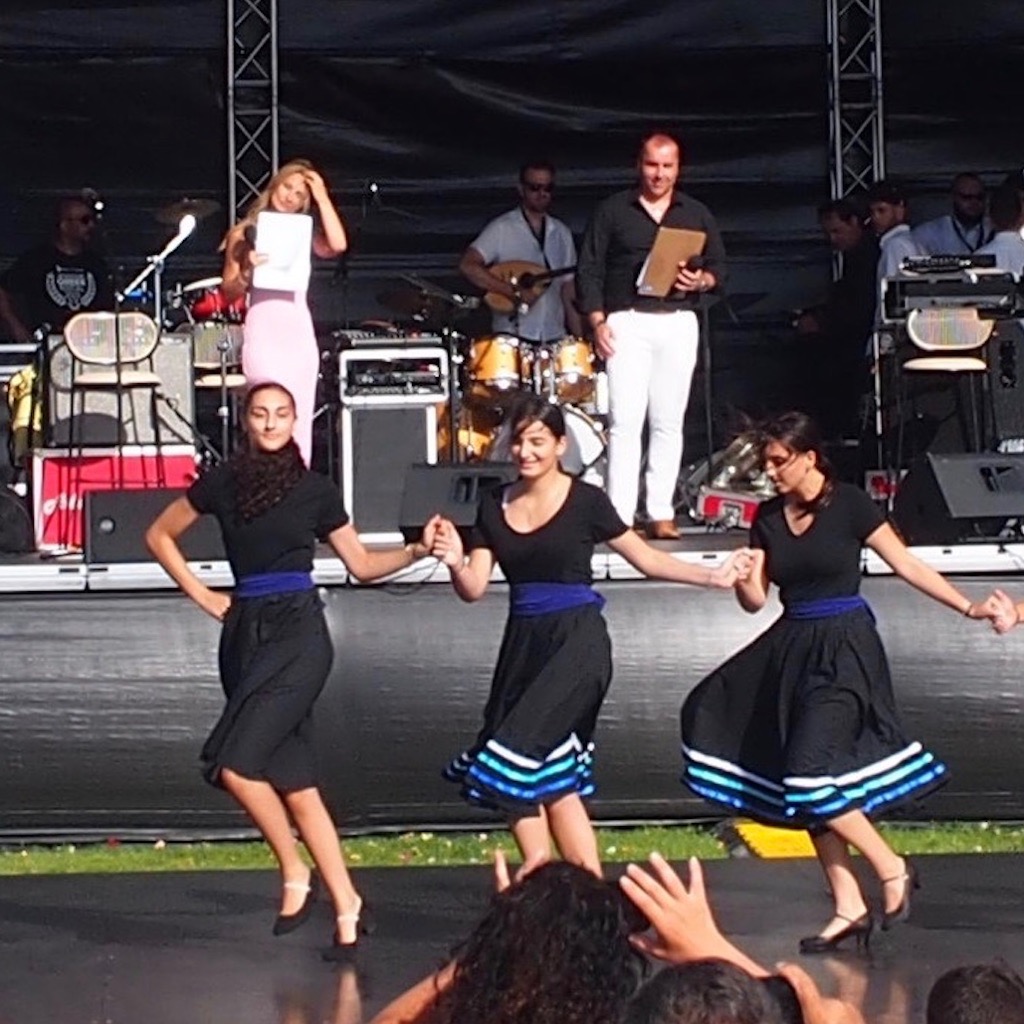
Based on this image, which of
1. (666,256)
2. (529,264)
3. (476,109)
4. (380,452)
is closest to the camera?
(666,256)

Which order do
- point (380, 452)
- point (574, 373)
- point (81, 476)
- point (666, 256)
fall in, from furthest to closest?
1. point (574, 373)
2. point (81, 476)
3. point (380, 452)
4. point (666, 256)

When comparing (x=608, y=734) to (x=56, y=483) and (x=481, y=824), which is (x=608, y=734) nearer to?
(x=481, y=824)

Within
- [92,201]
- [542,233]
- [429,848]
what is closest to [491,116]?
[542,233]

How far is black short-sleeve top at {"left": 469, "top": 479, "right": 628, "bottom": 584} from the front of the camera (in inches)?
289

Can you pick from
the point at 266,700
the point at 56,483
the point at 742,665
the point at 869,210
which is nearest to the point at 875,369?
the point at 869,210

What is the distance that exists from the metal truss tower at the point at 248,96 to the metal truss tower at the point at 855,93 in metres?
3.07

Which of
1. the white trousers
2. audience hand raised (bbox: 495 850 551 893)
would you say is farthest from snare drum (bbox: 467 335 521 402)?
audience hand raised (bbox: 495 850 551 893)

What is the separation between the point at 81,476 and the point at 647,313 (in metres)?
2.84

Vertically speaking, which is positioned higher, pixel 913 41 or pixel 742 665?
pixel 913 41

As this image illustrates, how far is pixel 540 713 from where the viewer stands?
24.0 ft

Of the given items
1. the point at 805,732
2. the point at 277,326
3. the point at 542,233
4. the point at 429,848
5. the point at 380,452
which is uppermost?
the point at 542,233

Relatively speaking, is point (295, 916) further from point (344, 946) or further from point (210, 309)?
point (210, 309)

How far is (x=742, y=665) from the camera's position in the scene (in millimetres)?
7434

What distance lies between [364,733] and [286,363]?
155cm
